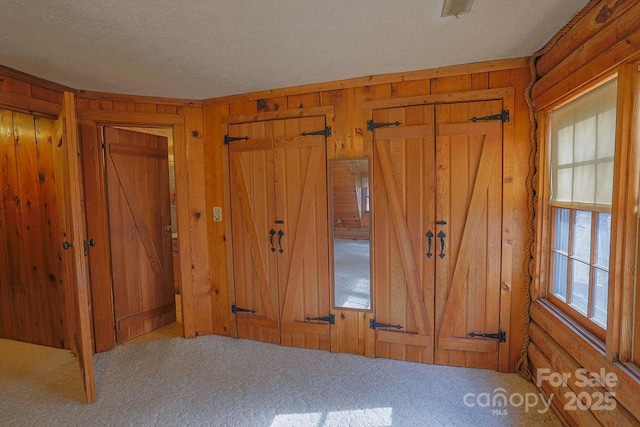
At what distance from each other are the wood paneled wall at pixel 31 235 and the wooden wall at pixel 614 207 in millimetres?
3781

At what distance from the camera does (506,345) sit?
2289mm

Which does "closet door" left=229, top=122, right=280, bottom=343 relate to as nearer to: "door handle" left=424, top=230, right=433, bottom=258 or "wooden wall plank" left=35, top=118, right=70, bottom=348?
"door handle" left=424, top=230, right=433, bottom=258

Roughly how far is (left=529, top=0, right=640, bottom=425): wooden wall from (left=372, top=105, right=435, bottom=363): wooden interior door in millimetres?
732

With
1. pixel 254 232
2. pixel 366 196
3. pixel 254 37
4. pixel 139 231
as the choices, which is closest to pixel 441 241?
pixel 366 196

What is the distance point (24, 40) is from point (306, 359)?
2936 mm

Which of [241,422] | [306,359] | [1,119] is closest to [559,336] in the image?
[306,359]

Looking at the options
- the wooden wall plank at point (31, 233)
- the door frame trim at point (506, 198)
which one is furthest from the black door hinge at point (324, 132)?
the wooden wall plank at point (31, 233)

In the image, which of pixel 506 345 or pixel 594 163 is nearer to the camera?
pixel 594 163

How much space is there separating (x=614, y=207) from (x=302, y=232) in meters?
2.03

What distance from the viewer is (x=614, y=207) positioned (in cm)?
139

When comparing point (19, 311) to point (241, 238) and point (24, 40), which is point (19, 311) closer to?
point (241, 238)

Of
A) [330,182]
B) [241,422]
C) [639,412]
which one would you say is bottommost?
[241,422]

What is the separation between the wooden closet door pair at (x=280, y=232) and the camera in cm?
265

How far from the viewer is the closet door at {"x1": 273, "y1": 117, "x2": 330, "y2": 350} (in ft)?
8.63
